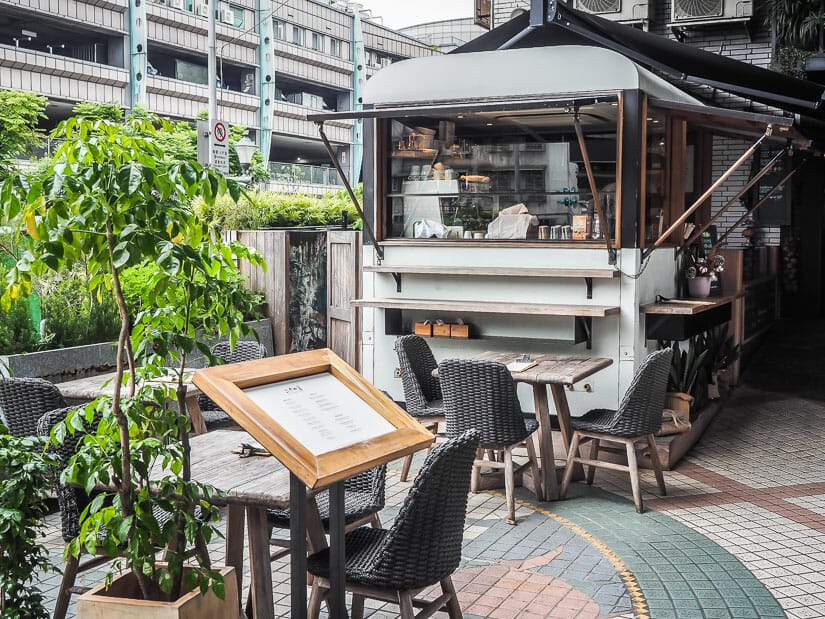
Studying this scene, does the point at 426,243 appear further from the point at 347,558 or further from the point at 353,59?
the point at 353,59

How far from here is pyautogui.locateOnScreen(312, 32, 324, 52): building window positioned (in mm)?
55916

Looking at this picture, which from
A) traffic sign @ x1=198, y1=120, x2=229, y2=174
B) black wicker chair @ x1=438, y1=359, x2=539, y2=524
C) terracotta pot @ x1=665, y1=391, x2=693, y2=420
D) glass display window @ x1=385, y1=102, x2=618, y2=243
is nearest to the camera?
black wicker chair @ x1=438, y1=359, x2=539, y2=524

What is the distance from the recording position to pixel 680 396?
827 centimetres

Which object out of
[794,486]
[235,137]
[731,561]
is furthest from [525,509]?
[235,137]

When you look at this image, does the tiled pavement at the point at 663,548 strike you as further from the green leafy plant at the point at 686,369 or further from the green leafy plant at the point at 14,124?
the green leafy plant at the point at 14,124

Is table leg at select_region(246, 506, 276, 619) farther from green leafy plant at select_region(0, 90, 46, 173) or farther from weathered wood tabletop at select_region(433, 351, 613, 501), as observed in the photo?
green leafy plant at select_region(0, 90, 46, 173)

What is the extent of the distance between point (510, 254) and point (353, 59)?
5286 cm

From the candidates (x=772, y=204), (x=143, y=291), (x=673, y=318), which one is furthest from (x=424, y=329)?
(x=772, y=204)

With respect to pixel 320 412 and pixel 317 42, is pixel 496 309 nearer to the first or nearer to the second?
pixel 320 412


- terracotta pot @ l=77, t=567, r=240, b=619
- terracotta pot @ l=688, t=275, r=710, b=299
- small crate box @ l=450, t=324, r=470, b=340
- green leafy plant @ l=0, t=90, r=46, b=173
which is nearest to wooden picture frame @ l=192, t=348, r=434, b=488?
terracotta pot @ l=77, t=567, r=240, b=619

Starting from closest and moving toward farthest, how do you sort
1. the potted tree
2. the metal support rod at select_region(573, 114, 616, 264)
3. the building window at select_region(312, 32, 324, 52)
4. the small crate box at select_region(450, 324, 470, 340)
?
the potted tree, the metal support rod at select_region(573, 114, 616, 264), the small crate box at select_region(450, 324, 470, 340), the building window at select_region(312, 32, 324, 52)

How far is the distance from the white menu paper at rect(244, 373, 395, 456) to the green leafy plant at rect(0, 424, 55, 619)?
0.79 m

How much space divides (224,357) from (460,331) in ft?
8.27

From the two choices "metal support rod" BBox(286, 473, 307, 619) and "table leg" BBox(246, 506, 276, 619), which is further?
"table leg" BBox(246, 506, 276, 619)
